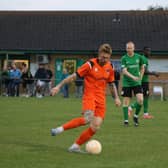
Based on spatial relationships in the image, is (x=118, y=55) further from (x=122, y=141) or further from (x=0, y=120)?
(x=122, y=141)

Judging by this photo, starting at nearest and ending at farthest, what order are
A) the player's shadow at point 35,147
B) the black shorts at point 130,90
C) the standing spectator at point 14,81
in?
the player's shadow at point 35,147 < the black shorts at point 130,90 < the standing spectator at point 14,81

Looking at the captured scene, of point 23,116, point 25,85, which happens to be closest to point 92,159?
point 23,116

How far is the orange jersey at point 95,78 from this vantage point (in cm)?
1112

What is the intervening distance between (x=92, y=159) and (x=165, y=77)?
33.9 meters

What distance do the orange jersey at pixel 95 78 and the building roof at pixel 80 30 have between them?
106 feet

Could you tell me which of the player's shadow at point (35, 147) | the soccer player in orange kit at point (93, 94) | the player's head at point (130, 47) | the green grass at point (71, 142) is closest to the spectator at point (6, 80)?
the green grass at point (71, 142)

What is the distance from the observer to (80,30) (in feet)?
152

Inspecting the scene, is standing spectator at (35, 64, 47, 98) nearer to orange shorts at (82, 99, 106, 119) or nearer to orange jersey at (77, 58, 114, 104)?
orange jersey at (77, 58, 114, 104)

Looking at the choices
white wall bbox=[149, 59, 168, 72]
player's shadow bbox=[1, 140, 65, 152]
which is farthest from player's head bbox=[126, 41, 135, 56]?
white wall bbox=[149, 59, 168, 72]

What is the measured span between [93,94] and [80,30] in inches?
1397

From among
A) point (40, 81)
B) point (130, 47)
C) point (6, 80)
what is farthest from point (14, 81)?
point (130, 47)

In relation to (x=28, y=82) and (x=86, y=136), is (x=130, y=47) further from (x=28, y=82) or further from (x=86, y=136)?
(x=28, y=82)

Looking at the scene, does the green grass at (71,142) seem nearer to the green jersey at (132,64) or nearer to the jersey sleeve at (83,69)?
the green jersey at (132,64)

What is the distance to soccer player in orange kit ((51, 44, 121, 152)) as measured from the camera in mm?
10836
